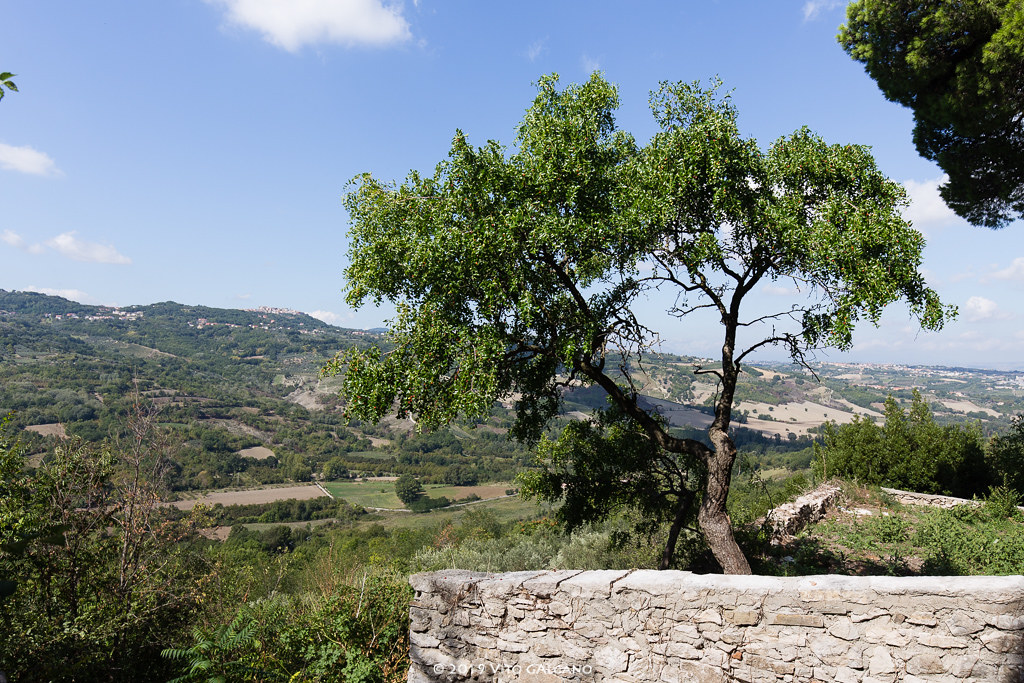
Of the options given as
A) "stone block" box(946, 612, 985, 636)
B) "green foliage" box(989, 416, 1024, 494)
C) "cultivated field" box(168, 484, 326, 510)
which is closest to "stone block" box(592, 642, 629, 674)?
"stone block" box(946, 612, 985, 636)

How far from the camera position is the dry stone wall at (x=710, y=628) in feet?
12.1

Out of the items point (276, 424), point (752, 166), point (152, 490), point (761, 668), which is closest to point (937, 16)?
point (752, 166)

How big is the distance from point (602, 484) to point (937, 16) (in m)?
9.83

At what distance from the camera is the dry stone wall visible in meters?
3.69

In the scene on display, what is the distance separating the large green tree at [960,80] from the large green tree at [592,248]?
4.06 metres

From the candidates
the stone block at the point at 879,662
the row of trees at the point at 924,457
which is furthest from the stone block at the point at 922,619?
the row of trees at the point at 924,457

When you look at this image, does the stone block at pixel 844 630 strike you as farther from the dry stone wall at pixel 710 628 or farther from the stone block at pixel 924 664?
the stone block at pixel 924 664

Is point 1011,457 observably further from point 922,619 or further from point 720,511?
point 922,619

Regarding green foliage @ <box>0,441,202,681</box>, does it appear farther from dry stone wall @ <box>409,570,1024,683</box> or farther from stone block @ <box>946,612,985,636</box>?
stone block @ <box>946,612,985,636</box>

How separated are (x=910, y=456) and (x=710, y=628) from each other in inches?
589

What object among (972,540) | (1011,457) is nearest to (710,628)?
(972,540)

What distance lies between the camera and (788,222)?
5.96 metres

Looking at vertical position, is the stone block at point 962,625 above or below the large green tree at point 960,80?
below

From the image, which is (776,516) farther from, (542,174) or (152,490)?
(152,490)
